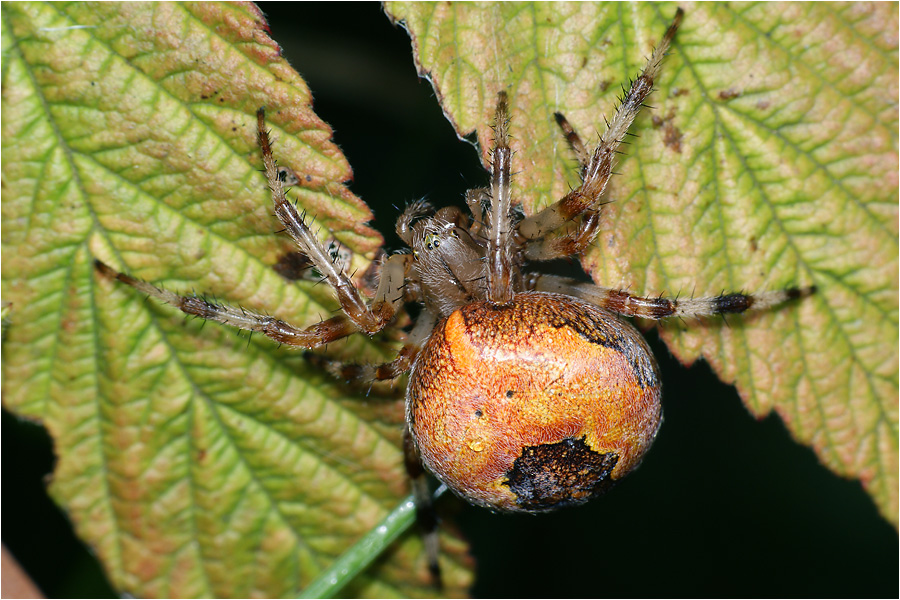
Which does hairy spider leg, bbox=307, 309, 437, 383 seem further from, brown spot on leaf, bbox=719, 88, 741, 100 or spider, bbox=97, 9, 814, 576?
brown spot on leaf, bbox=719, 88, 741, 100

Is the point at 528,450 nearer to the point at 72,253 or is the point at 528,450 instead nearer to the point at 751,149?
the point at 751,149

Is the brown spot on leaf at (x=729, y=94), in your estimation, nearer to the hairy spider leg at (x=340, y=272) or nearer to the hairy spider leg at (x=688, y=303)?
the hairy spider leg at (x=688, y=303)

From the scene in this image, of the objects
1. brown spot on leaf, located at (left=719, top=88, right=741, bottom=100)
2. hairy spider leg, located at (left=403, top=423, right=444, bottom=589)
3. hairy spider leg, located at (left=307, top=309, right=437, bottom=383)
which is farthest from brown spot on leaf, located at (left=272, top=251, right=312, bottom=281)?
brown spot on leaf, located at (left=719, top=88, right=741, bottom=100)

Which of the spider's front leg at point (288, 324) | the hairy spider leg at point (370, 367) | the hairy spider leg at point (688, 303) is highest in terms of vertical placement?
the hairy spider leg at point (688, 303)

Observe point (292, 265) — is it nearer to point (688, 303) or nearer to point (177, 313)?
point (177, 313)

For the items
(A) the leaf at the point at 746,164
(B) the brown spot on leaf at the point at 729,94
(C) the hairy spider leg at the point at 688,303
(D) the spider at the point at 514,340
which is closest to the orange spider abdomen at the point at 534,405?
(D) the spider at the point at 514,340

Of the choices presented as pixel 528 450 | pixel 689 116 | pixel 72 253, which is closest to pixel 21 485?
pixel 72 253
